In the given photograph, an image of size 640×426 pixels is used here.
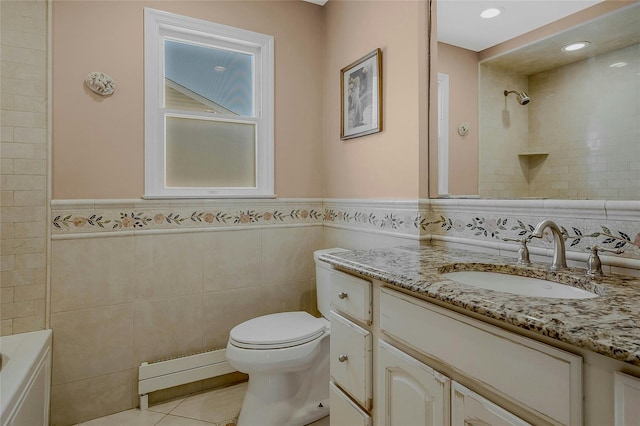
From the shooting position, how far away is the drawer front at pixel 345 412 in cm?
116

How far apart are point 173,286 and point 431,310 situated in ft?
5.26

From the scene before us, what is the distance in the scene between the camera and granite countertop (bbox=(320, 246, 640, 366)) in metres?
0.58

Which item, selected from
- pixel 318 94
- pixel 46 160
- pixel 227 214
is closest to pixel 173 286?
pixel 227 214

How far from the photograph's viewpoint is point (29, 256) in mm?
1672

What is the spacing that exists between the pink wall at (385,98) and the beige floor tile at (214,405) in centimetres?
139

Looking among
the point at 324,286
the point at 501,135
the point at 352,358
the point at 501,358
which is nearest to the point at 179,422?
the point at 324,286

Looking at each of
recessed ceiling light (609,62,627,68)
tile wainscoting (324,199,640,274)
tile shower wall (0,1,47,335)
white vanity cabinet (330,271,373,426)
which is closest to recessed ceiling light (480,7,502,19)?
recessed ceiling light (609,62,627,68)

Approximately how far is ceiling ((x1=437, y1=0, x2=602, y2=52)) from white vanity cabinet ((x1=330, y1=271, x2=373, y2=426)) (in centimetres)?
113

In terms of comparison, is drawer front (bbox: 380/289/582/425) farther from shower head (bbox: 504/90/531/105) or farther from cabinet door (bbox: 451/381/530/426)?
shower head (bbox: 504/90/531/105)

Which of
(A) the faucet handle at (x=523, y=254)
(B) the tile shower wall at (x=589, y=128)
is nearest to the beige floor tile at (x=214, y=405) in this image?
(A) the faucet handle at (x=523, y=254)

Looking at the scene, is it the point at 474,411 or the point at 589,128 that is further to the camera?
the point at 589,128

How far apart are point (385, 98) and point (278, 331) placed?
1.34 metres

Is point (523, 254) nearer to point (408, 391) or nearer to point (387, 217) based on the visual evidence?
point (408, 391)

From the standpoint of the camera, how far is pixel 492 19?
1.41 metres
